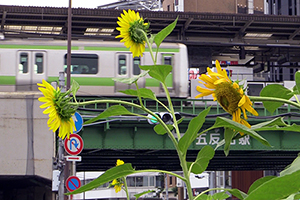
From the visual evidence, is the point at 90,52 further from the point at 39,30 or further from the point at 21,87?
the point at 39,30

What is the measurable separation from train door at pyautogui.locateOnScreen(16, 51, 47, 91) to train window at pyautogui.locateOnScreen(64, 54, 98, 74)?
1.55 meters

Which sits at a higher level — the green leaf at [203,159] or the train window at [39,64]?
the train window at [39,64]

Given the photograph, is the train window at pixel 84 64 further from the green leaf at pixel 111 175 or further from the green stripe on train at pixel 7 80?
the green leaf at pixel 111 175

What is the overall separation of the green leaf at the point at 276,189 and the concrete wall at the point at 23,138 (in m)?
23.7

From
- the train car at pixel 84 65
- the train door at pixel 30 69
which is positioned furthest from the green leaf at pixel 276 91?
the train door at pixel 30 69

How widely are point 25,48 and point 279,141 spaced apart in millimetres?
13346

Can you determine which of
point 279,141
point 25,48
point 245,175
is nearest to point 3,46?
point 25,48

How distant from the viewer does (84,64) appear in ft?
84.0

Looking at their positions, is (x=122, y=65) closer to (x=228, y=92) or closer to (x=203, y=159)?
(x=203, y=159)

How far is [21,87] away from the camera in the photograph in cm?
2477

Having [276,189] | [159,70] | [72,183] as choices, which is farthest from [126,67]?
[276,189]

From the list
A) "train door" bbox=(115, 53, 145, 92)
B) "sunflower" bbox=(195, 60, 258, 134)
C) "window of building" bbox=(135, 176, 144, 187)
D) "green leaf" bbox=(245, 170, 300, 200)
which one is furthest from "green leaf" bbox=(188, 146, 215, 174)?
"window of building" bbox=(135, 176, 144, 187)

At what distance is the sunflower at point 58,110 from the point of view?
82.6 inches

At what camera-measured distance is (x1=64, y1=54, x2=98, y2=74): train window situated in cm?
2552
